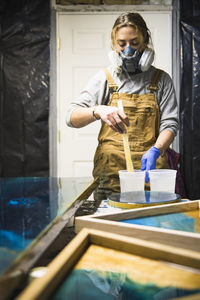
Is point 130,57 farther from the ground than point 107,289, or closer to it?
farther from the ground

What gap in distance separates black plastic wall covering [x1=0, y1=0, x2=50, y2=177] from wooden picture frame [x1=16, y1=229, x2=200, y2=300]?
9.60ft

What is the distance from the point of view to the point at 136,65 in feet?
6.62

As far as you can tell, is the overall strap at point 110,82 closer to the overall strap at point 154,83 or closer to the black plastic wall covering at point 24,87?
the overall strap at point 154,83

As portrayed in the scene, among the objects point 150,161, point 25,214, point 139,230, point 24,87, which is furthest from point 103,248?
point 24,87

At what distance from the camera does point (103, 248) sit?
59cm

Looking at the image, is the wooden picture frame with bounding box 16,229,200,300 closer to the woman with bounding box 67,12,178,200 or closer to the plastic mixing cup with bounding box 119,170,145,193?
the plastic mixing cup with bounding box 119,170,145,193

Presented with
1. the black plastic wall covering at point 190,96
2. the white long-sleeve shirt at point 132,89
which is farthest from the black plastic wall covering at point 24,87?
the black plastic wall covering at point 190,96

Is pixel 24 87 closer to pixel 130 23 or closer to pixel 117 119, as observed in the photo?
pixel 130 23

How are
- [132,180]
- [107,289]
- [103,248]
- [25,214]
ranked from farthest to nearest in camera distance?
1. [132,180]
2. [25,214]
3. [103,248]
4. [107,289]

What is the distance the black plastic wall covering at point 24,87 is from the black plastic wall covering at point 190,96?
159cm

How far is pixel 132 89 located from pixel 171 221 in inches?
57.2

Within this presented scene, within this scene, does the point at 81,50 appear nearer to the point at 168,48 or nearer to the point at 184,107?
the point at 168,48

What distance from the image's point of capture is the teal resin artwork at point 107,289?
442 millimetres

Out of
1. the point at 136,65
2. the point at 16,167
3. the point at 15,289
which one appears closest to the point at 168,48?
the point at 136,65
